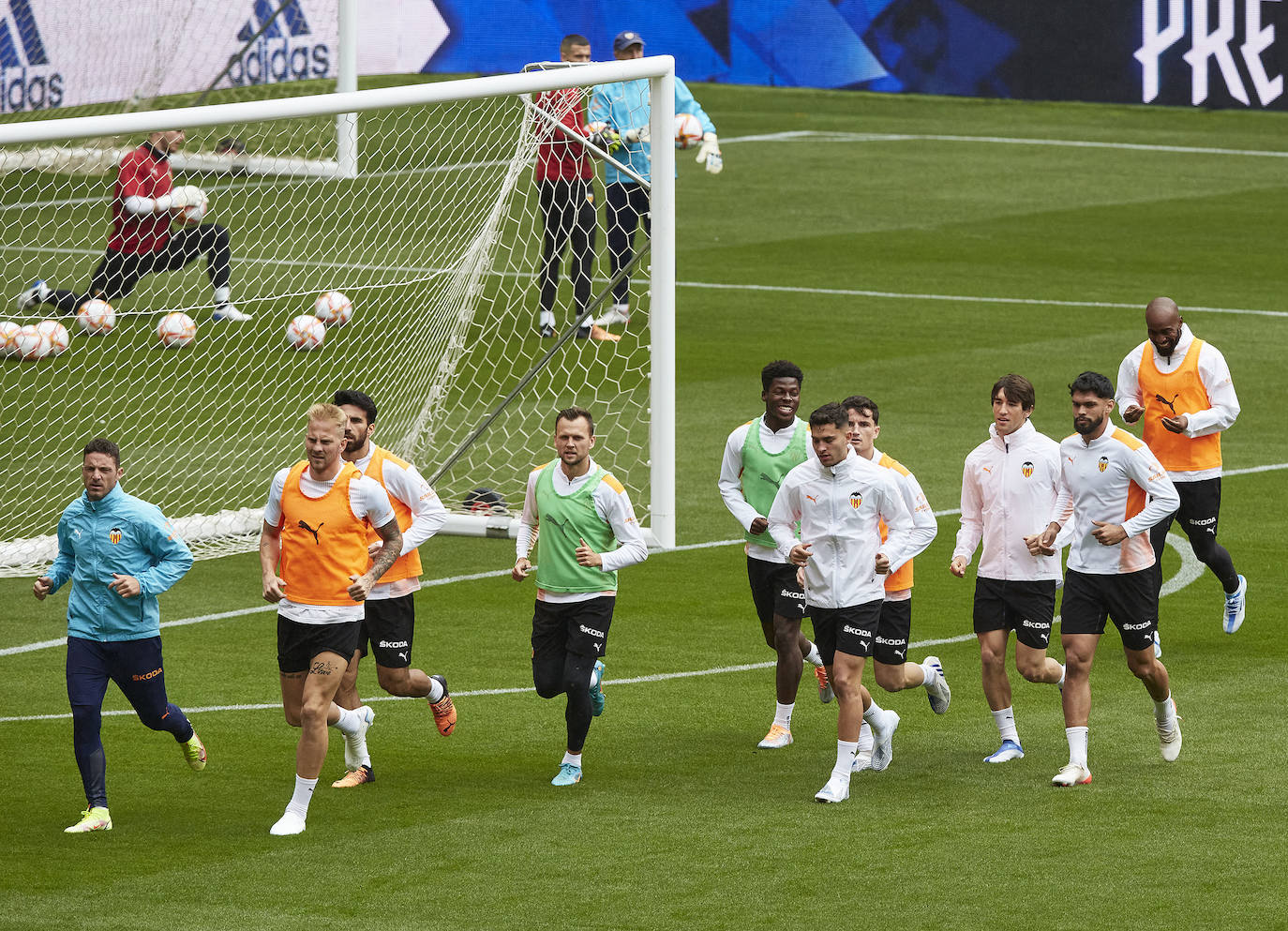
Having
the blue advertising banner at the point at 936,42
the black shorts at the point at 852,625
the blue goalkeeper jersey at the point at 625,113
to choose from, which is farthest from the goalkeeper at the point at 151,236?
the blue advertising banner at the point at 936,42

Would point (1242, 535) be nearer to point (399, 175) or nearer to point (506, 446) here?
point (506, 446)

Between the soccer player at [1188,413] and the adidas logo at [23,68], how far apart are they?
55.9 ft

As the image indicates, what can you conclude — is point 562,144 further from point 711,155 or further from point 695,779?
point 695,779

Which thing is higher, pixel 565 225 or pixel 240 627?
pixel 565 225

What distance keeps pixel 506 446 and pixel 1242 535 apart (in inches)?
231

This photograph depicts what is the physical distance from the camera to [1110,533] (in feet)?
34.7

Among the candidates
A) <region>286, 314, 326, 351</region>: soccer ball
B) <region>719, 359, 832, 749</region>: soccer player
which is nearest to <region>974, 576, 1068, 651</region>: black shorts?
<region>719, 359, 832, 749</region>: soccer player

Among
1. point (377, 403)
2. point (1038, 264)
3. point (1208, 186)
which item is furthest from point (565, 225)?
point (1208, 186)

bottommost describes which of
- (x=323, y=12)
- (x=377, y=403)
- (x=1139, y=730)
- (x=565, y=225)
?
(x=1139, y=730)

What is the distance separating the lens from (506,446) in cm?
1803

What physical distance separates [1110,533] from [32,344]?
10464 millimetres

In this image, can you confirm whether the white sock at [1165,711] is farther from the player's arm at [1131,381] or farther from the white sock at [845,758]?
the player's arm at [1131,381]

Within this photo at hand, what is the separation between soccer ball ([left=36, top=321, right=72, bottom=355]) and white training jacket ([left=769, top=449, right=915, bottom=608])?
9268 mm

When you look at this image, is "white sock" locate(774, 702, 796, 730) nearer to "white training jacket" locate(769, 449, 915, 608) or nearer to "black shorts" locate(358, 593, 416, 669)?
"white training jacket" locate(769, 449, 915, 608)
